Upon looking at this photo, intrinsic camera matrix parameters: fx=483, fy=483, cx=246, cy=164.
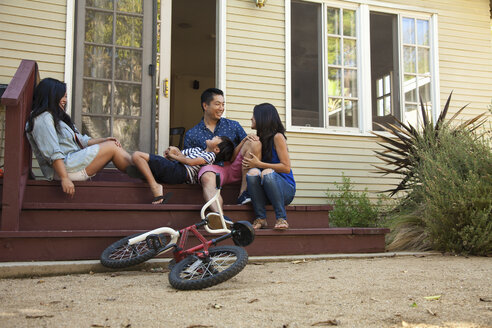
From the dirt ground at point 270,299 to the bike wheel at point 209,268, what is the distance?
0.06 meters

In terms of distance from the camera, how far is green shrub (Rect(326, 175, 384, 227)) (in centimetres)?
565

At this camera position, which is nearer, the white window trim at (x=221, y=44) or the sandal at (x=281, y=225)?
the sandal at (x=281, y=225)

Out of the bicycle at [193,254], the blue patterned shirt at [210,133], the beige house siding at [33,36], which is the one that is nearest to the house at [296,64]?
the beige house siding at [33,36]

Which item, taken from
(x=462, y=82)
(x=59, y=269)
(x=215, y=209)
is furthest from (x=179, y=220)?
(x=462, y=82)

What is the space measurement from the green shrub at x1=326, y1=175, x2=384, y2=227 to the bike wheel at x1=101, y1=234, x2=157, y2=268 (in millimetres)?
3033

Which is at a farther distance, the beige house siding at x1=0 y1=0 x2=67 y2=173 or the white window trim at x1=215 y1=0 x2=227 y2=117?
the white window trim at x1=215 y1=0 x2=227 y2=117

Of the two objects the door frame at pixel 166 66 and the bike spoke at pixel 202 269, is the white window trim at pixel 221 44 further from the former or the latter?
the bike spoke at pixel 202 269

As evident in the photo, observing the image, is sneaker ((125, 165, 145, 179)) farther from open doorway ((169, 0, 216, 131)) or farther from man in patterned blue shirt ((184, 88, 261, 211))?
open doorway ((169, 0, 216, 131))

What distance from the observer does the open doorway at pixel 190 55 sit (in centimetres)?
816

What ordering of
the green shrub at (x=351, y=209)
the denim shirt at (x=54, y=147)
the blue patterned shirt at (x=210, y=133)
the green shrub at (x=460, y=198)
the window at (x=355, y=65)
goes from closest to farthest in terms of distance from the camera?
the denim shirt at (x=54, y=147) → the green shrub at (x=460, y=198) → the blue patterned shirt at (x=210, y=133) → the green shrub at (x=351, y=209) → the window at (x=355, y=65)

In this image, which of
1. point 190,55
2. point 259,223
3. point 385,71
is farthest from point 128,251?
point 190,55

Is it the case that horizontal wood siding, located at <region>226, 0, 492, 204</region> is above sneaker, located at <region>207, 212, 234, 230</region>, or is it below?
above

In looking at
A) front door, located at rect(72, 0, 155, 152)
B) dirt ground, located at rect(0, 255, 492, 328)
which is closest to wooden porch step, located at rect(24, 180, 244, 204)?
dirt ground, located at rect(0, 255, 492, 328)

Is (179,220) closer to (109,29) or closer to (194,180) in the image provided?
(194,180)
